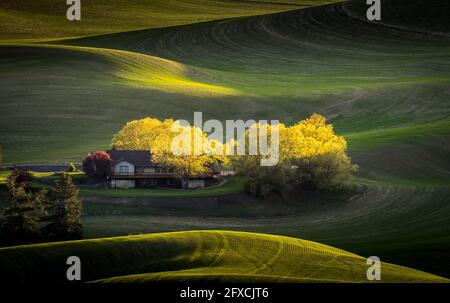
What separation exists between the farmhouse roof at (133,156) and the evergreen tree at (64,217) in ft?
58.5

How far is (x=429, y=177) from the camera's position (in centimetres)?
8800

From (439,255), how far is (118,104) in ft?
190

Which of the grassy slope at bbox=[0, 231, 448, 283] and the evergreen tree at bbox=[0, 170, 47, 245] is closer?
A: the grassy slope at bbox=[0, 231, 448, 283]

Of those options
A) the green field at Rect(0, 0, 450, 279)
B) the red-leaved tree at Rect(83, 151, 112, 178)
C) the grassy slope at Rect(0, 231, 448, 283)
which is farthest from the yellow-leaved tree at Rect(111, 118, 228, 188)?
the grassy slope at Rect(0, 231, 448, 283)

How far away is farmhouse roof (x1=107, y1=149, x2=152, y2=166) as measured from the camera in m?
84.6

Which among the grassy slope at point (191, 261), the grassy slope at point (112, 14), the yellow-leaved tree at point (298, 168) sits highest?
the grassy slope at point (112, 14)

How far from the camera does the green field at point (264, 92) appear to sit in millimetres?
74188

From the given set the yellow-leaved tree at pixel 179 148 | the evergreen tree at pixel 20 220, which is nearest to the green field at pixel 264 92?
the yellow-leaved tree at pixel 179 148

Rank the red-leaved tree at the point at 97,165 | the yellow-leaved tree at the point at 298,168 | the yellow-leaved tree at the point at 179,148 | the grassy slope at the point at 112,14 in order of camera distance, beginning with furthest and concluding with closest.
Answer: the grassy slope at the point at 112,14 < the red-leaved tree at the point at 97,165 < the yellow-leaved tree at the point at 179,148 < the yellow-leaved tree at the point at 298,168

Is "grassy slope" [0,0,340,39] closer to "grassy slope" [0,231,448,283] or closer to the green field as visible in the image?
the green field

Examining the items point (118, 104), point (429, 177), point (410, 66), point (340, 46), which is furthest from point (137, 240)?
Answer: point (340, 46)

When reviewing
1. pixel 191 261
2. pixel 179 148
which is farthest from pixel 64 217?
pixel 179 148

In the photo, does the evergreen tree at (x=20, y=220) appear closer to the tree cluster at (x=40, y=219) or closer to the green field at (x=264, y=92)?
the tree cluster at (x=40, y=219)

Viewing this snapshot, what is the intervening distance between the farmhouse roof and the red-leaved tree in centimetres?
64
